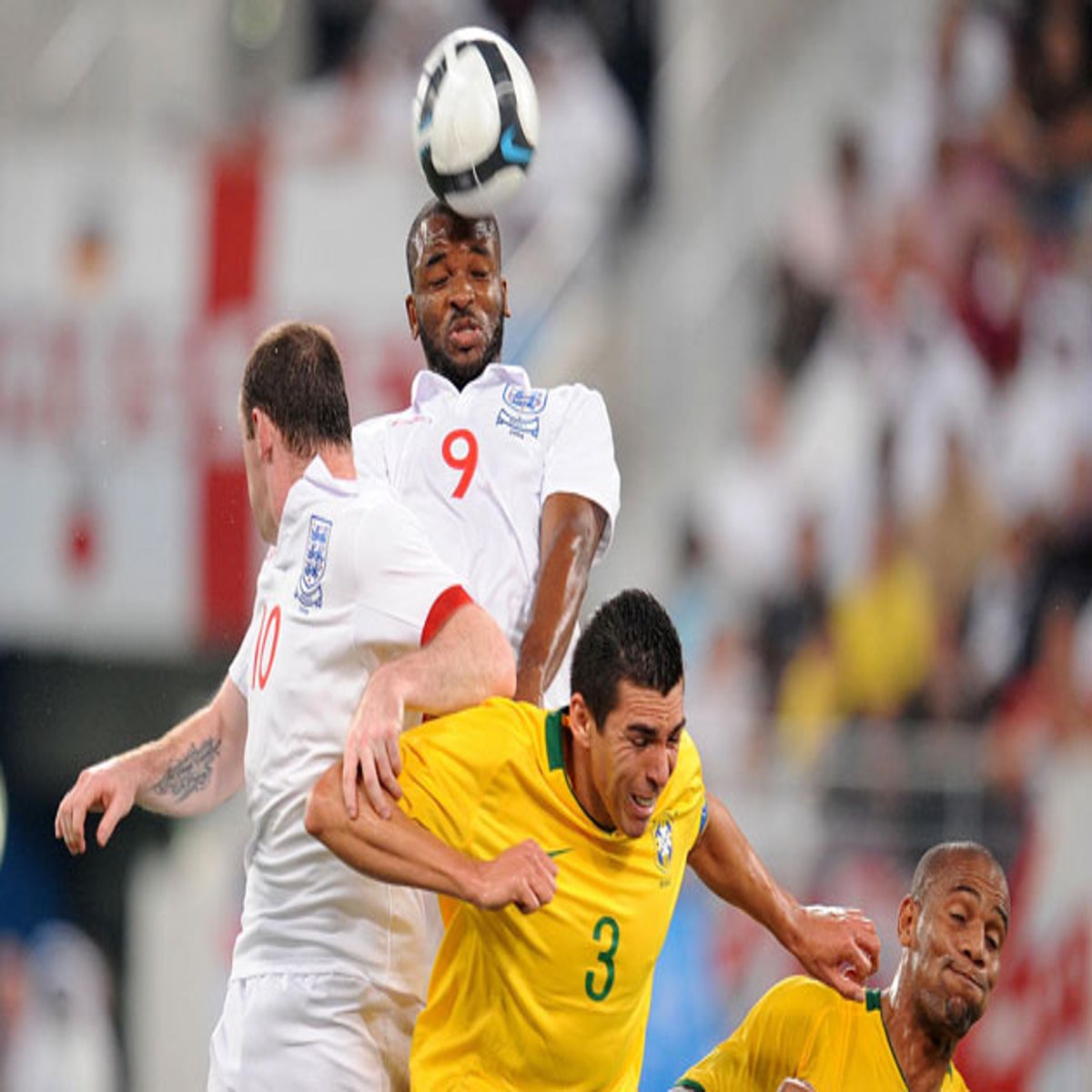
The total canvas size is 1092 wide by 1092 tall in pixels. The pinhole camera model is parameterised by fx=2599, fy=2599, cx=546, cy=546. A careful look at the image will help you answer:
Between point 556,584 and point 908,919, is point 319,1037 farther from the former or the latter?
point 908,919

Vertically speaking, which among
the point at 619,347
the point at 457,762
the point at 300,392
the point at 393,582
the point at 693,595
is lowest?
the point at 693,595

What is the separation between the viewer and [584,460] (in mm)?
5969

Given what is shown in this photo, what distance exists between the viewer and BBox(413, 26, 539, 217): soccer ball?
6.01 m

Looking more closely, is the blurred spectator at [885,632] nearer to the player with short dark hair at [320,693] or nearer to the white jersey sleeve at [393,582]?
the player with short dark hair at [320,693]

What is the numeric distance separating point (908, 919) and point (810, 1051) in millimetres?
367

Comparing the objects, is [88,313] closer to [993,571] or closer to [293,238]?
[293,238]

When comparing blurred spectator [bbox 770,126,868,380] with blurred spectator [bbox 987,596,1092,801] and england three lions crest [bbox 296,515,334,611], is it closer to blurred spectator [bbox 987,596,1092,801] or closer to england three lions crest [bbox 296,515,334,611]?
blurred spectator [bbox 987,596,1092,801]

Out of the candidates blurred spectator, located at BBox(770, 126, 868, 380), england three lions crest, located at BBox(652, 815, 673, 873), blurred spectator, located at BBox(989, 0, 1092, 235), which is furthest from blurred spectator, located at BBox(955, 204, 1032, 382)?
england three lions crest, located at BBox(652, 815, 673, 873)

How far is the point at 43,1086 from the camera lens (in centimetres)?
1380

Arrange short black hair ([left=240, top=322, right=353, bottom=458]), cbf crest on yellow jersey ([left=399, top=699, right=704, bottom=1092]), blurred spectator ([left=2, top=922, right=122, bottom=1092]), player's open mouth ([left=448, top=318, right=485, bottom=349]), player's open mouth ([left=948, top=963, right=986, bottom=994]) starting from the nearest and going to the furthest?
cbf crest on yellow jersey ([left=399, top=699, right=704, bottom=1092]) → short black hair ([left=240, top=322, right=353, bottom=458]) → player's open mouth ([left=948, top=963, right=986, bottom=994]) → player's open mouth ([left=448, top=318, right=485, bottom=349]) → blurred spectator ([left=2, top=922, right=122, bottom=1092])

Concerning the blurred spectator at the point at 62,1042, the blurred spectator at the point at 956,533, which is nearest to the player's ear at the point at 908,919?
the blurred spectator at the point at 956,533

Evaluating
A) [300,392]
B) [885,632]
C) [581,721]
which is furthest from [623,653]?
[885,632]

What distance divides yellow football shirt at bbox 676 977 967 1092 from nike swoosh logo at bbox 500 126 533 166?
2.03 metres

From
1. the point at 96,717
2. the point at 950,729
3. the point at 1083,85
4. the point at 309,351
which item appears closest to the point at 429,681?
the point at 309,351
